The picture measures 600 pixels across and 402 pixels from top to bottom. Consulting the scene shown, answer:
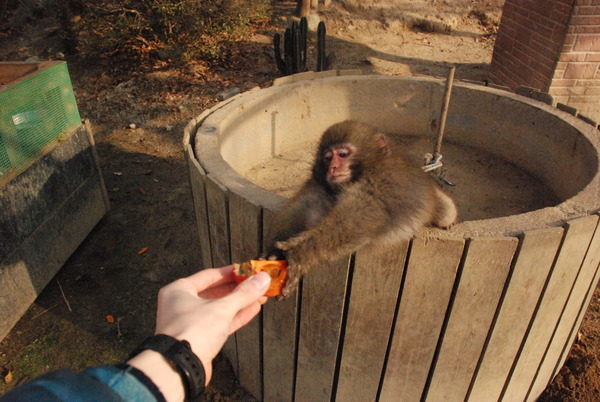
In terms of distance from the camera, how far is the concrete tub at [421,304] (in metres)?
2.28

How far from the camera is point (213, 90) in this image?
8.38 m

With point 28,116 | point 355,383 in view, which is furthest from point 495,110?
point 28,116

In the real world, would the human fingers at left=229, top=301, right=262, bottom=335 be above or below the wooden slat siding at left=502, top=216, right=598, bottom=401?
above

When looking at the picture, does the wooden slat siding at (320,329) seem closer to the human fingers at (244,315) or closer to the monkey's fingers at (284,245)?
the monkey's fingers at (284,245)

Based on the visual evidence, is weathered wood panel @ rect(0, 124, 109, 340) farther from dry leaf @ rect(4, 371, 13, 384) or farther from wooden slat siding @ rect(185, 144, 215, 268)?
wooden slat siding @ rect(185, 144, 215, 268)

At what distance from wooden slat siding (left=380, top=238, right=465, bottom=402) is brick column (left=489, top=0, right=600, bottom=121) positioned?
5165mm

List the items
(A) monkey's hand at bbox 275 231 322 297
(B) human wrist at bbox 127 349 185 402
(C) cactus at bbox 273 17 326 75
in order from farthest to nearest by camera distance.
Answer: (C) cactus at bbox 273 17 326 75, (A) monkey's hand at bbox 275 231 322 297, (B) human wrist at bbox 127 349 185 402

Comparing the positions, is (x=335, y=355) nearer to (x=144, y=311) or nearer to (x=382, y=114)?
(x=144, y=311)

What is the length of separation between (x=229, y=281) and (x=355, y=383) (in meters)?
1.19

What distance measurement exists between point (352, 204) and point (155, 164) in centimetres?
453

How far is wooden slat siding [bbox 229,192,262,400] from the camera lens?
2.52m

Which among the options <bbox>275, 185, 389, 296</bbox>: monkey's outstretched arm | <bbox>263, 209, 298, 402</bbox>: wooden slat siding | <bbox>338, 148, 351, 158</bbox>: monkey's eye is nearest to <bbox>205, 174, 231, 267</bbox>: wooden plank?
<bbox>263, 209, 298, 402</bbox>: wooden slat siding

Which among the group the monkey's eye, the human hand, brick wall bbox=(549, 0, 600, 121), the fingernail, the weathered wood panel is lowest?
the weathered wood panel

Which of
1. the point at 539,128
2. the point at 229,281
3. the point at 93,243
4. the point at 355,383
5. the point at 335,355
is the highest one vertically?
the point at 229,281
